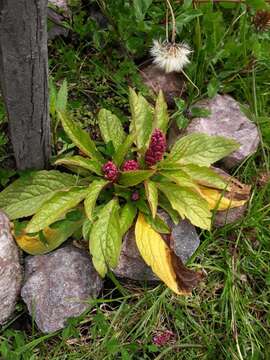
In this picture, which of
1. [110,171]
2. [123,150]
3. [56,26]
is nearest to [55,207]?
[110,171]

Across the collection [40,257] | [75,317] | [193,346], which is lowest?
[193,346]

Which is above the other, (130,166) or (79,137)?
(79,137)

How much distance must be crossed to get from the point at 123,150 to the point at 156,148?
164 millimetres

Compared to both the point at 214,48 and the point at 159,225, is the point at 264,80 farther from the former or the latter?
the point at 159,225

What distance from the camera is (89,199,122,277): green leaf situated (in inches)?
90.3

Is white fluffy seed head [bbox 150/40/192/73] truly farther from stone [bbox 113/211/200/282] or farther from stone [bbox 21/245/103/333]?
stone [bbox 21/245/103/333]

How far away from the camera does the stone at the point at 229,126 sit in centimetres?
286

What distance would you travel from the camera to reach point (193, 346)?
2.44 meters

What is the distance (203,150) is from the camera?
8.55 feet

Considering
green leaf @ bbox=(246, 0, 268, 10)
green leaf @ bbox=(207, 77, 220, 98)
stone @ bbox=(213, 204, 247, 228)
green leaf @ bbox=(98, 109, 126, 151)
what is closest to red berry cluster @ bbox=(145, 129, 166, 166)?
green leaf @ bbox=(98, 109, 126, 151)

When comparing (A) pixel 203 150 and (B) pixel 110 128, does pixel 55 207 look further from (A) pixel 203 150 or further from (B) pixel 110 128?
(A) pixel 203 150

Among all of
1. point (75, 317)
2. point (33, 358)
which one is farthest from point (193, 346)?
point (33, 358)

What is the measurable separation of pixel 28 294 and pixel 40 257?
0.59 feet

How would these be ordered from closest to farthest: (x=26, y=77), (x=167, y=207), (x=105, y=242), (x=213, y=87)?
(x=26, y=77) < (x=105, y=242) < (x=167, y=207) < (x=213, y=87)
